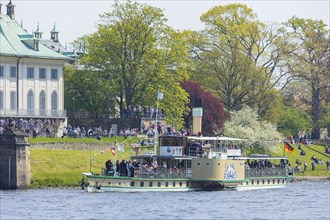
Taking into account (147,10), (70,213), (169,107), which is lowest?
(70,213)

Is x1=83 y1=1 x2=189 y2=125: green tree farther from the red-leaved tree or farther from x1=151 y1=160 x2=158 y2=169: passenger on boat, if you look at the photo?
x1=151 y1=160 x2=158 y2=169: passenger on boat

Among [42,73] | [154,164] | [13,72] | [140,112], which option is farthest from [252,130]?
[154,164]

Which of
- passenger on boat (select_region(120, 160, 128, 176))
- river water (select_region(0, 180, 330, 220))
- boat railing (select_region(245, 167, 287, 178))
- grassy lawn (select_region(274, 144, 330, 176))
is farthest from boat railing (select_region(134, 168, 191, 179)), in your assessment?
grassy lawn (select_region(274, 144, 330, 176))

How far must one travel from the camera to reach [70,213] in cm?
8000

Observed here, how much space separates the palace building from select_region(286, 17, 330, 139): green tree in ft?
109

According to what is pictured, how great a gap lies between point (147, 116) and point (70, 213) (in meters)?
53.7

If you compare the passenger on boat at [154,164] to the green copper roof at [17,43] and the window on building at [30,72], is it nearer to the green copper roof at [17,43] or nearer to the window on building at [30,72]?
the green copper roof at [17,43]

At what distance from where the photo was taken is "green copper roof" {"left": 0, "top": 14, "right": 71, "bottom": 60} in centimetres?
12900

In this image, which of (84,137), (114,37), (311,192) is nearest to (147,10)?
(114,37)

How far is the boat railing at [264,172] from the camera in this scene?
359 ft

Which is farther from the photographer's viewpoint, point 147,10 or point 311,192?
point 147,10

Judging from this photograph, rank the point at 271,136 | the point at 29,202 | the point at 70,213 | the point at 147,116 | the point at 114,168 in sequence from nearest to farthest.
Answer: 1. the point at 70,213
2. the point at 29,202
3. the point at 114,168
4. the point at 147,116
5. the point at 271,136

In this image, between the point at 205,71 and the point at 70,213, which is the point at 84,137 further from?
the point at 70,213

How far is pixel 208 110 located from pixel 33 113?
22.0 m
